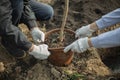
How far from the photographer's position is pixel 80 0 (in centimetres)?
423

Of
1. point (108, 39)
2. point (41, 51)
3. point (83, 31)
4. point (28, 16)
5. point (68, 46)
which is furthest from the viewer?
point (28, 16)

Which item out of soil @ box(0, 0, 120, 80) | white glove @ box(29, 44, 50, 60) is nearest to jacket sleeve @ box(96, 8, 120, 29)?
soil @ box(0, 0, 120, 80)

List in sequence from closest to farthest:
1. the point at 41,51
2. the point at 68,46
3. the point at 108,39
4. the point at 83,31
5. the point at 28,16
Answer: the point at 108,39 < the point at 68,46 < the point at 41,51 < the point at 83,31 < the point at 28,16

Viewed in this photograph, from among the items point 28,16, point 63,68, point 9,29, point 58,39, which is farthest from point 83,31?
point 9,29

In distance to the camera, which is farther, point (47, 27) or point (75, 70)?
point (47, 27)

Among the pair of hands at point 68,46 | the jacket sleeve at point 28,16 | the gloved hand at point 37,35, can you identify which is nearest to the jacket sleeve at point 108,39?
the pair of hands at point 68,46

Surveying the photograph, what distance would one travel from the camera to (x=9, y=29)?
9.36 feet

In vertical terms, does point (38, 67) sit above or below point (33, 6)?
below

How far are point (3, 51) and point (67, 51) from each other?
0.89 meters

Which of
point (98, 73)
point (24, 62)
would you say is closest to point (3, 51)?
point (24, 62)

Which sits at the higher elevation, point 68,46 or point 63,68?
point 68,46

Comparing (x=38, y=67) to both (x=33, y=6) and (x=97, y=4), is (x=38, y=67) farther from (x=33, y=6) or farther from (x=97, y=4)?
(x=97, y=4)

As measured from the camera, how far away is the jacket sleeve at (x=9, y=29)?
2.78 m

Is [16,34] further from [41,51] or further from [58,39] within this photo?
[58,39]
